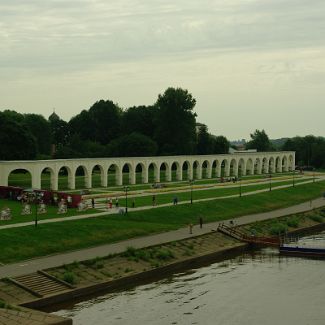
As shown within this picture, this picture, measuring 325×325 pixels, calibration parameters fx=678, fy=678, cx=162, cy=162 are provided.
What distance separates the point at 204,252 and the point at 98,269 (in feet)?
37.6

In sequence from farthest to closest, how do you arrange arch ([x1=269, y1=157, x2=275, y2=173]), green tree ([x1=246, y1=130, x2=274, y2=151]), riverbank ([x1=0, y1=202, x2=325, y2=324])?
1. green tree ([x1=246, y1=130, x2=274, y2=151])
2. arch ([x1=269, y1=157, x2=275, y2=173])
3. riverbank ([x1=0, y1=202, x2=325, y2=324])

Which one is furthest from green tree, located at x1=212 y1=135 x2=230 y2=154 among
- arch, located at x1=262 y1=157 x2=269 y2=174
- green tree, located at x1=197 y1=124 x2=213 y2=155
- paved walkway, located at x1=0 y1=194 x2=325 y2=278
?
paved walkway, located at x1=0 y1=194 x2=325 y2=278

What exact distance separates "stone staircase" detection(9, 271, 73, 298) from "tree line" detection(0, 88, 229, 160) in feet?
165

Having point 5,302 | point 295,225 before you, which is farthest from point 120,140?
point 5,302

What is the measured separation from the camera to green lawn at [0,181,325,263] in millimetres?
44844

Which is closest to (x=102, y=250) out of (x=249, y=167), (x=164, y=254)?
(x=164, y=254)

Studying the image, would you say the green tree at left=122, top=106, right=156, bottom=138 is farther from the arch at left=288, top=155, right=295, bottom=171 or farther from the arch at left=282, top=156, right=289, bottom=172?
the arch at left=288, top=155, right=295, bottom=171

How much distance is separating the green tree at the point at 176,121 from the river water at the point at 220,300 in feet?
253

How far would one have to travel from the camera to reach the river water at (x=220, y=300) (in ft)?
113

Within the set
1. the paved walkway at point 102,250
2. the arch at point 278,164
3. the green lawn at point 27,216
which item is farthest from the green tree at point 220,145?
the green lawn at point 27,216

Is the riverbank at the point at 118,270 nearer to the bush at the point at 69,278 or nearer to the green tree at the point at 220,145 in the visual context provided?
the bush at the point at 69,278

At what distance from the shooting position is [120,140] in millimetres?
119625

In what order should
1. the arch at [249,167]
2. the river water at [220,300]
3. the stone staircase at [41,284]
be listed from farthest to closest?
the arch at [249,167] < the stone staircase at [41,284] < the river water at [220,300]

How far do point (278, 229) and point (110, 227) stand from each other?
59.2 ft
